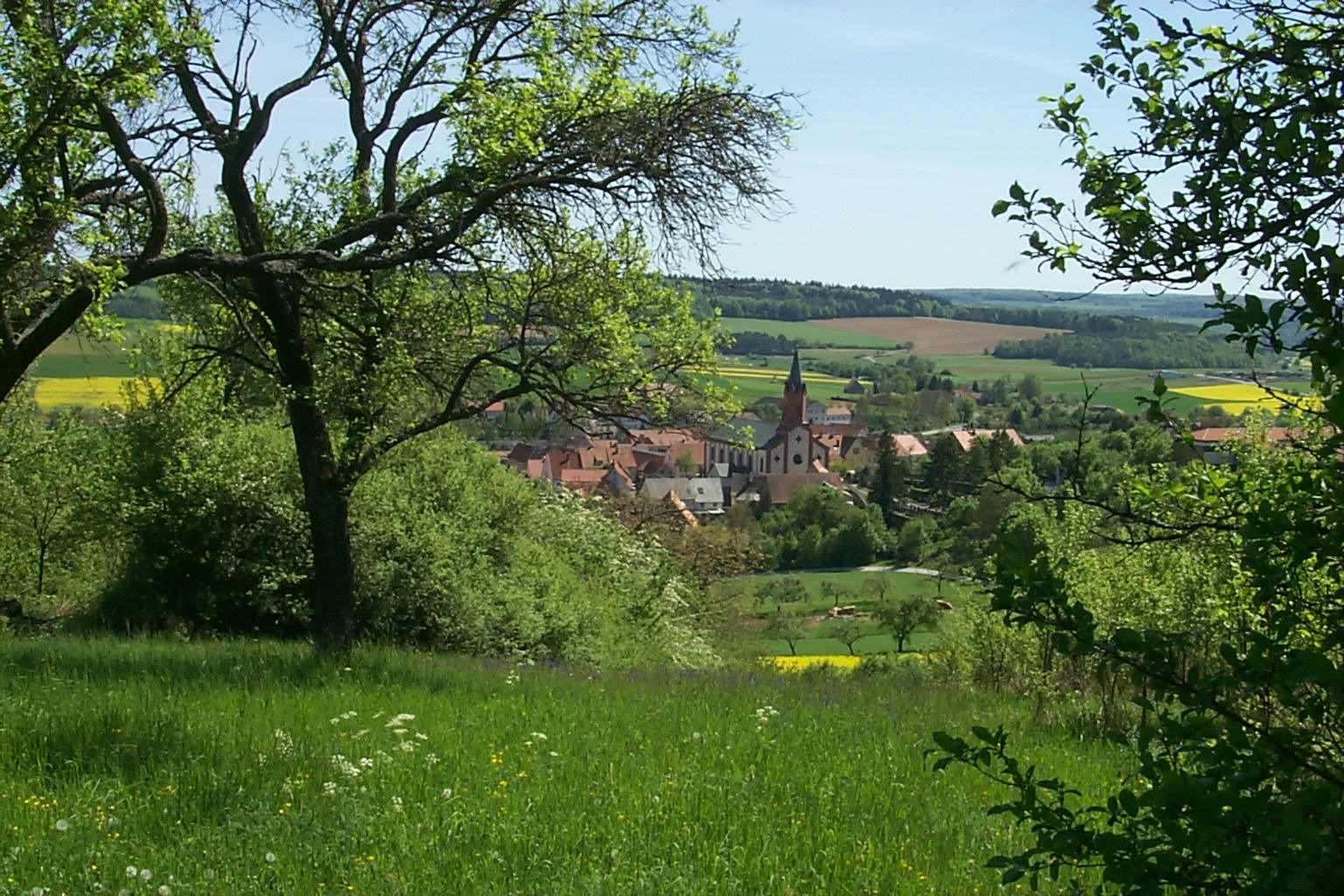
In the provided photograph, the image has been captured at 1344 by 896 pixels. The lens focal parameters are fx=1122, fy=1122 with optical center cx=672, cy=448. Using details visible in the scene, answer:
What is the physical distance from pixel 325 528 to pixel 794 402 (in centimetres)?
10105

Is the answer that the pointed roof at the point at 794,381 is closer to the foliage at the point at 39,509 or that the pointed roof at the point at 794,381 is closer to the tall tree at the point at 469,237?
the foliage at the point at 39,509

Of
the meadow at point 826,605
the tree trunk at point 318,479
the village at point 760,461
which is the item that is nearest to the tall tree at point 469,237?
the tree trunk at point 318,479

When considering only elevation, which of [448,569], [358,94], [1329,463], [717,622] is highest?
[358,94]

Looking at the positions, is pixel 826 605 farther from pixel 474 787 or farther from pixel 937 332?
pixel 937 332

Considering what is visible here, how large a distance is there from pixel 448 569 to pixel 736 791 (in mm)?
9006

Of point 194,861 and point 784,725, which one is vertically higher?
point 194,861

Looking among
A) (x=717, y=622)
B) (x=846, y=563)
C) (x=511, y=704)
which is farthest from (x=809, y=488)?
(x=511, y=704)

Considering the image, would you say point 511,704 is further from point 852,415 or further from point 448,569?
point 852,415

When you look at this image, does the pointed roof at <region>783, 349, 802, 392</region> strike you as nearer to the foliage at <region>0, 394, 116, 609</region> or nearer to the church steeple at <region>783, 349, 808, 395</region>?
the church steeple at <region>783, 349, 808, 395</region>

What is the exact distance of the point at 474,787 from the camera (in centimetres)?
590

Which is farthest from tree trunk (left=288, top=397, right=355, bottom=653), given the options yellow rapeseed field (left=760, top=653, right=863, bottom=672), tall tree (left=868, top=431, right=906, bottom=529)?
tall tree (left=868, top=431, right=906, bottom=529)

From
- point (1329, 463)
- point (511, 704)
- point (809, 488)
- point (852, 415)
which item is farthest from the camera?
point (852, 415)

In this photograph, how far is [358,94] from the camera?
12.1 meters

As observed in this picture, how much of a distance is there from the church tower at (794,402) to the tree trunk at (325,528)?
322 ft
